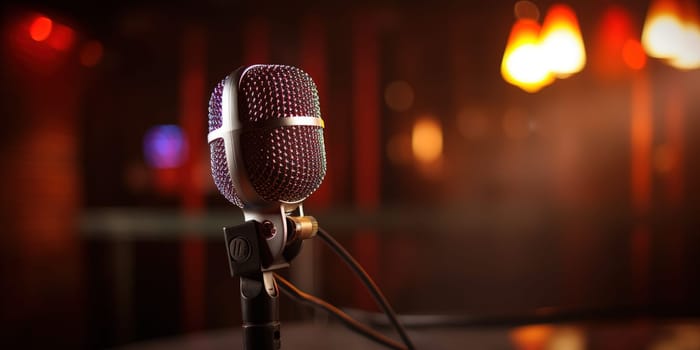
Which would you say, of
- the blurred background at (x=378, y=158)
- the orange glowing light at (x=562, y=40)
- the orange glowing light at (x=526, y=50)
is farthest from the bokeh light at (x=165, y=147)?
the orange glowing light at (x=562, y=40)

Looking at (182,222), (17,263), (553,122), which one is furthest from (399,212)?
(553,122)

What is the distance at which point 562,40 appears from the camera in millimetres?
3045

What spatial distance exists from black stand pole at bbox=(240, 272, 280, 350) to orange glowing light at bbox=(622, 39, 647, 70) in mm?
6098

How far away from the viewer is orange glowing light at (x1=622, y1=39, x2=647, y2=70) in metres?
5.91

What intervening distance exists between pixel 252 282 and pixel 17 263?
360cm

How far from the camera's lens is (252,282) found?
27.5 inches

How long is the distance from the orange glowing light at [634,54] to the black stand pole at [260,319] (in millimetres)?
6098

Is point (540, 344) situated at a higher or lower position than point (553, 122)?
lower

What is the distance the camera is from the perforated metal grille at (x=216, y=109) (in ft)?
2.41

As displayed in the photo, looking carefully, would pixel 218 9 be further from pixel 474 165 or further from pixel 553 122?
pixel 553 122

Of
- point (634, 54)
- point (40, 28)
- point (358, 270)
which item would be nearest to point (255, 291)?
point (358, 270)

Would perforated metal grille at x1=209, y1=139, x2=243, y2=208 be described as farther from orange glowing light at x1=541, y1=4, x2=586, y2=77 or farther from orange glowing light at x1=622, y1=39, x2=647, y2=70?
orange glowing light at x1=622, y1=39, x2=647, y2=70

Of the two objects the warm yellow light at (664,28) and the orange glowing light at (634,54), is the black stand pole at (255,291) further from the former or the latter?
the orange glowing light at (634,54)

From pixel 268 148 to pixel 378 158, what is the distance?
533 cm
